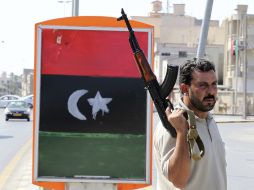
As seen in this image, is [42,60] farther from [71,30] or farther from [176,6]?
[176,6]

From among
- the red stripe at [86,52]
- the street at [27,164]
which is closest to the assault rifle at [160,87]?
the red stripe at [86,52]

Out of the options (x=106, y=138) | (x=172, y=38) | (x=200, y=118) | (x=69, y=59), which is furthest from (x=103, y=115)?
(x=172, y=38)

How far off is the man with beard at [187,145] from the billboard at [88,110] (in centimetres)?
217

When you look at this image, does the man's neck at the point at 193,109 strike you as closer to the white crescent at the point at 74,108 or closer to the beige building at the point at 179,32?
the white crescent at the point at 74,108

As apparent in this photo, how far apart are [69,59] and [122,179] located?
1.15 metres

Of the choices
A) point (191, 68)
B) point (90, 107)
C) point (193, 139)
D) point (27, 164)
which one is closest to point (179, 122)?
point (193, 139)

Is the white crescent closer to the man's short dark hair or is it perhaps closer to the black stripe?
the black stripe

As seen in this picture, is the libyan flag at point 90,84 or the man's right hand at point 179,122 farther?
the libyan flag at point 90,84

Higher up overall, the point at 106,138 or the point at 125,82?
the point at 125,82

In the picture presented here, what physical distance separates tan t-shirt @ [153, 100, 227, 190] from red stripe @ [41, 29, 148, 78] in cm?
227

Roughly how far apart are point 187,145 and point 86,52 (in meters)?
2.68

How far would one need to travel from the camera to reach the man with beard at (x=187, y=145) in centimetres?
299

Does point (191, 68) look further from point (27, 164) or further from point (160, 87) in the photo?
point (27, 164)

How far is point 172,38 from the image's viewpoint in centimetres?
9612
